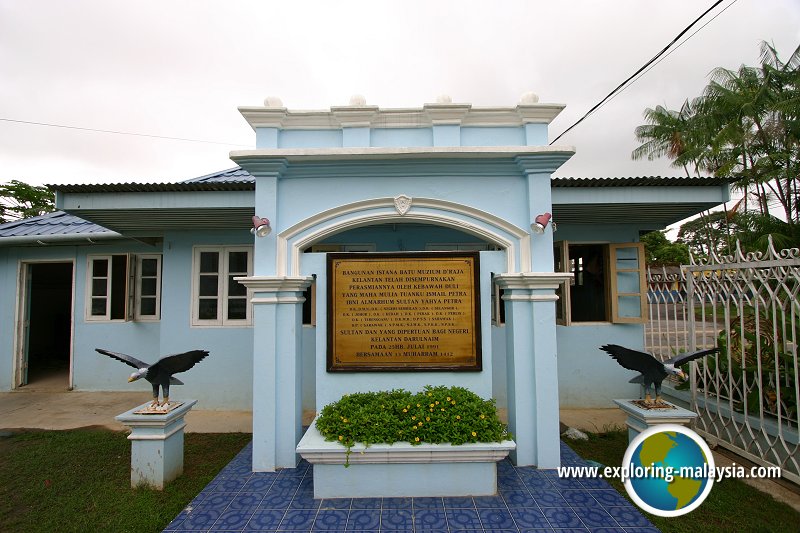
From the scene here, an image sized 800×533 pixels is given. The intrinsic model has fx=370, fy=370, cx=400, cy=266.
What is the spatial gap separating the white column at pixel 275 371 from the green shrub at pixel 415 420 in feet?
1.51

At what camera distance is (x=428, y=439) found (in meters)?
3.24

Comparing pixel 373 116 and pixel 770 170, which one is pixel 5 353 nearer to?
pixel 373 116

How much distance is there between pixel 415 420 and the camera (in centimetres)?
334

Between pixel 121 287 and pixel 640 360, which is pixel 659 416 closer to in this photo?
pixel 640 360

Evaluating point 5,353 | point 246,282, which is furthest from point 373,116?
point 5,353

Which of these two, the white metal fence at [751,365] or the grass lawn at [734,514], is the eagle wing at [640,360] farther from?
the grass lawn at [734,514]

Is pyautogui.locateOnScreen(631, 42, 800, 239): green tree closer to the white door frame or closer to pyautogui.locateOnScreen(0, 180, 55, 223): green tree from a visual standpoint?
the white door frame

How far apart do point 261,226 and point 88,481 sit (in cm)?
315

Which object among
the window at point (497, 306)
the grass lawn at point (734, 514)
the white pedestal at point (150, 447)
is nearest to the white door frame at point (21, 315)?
the white pedestal at point (150, 447)

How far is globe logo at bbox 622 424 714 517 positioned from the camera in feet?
10.6

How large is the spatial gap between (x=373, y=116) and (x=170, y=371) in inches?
131

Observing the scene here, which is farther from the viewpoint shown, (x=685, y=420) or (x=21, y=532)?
(x=685, y=420)

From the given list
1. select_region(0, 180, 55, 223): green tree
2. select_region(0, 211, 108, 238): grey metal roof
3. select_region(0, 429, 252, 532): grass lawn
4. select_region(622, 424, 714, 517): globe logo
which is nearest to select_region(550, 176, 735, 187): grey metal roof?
select_region(622, 424, 714, 517): globe logo

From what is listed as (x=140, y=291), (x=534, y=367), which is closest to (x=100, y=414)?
(x=140, y=291)
